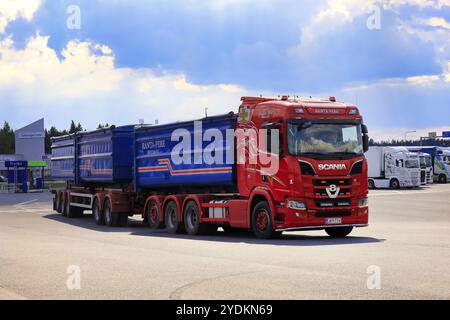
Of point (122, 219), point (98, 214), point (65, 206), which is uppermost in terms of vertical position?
point (65, 206)

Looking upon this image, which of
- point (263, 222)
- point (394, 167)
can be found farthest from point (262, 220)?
point (394, 167)

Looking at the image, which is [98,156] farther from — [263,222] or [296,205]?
[296,205]

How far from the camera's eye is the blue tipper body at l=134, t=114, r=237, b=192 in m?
19.3

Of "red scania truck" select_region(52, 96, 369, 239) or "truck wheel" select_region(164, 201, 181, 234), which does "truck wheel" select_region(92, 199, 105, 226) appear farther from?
"truck wheel" select_region(164, 201, 181, 234)

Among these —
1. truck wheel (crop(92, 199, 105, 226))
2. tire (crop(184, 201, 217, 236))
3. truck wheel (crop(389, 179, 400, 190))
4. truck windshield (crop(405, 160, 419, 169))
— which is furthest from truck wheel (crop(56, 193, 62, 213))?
truck windshield (crop(405, 160, 419, 169))

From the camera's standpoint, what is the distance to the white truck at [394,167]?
187 ft

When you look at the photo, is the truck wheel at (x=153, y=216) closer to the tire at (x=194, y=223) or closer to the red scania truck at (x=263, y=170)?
the red scania truck at (x=263, y=170)

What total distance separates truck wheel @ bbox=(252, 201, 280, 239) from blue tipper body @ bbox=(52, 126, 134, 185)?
8134 millimetres

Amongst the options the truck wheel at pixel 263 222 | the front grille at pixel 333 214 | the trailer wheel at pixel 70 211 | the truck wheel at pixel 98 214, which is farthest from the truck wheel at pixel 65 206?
the front grille at pixel 333 214

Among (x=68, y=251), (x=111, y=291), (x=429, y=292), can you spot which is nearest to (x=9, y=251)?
(x=68, y=251)

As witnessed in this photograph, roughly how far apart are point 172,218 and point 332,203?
6.03 meters

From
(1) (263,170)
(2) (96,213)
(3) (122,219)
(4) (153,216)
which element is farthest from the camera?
(2) (96,213)

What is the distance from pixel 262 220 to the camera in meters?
18.0
